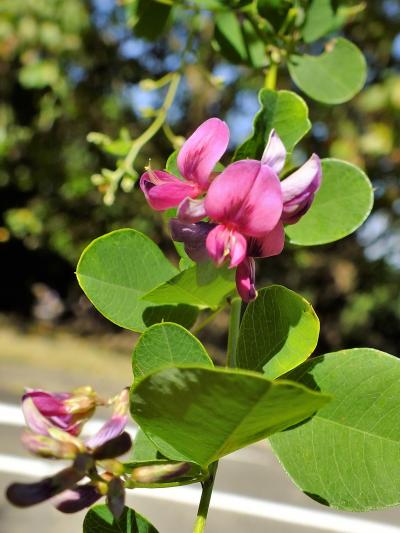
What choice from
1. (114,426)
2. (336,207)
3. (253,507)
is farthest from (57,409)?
(253,507)

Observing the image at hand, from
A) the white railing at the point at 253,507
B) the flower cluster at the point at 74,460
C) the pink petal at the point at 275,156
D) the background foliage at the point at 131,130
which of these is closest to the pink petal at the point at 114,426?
the flower cluster at the point at 74,460

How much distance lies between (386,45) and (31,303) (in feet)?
11.2

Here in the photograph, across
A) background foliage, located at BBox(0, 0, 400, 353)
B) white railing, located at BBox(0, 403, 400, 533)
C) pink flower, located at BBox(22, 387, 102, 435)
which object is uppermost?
pink flower, located at BBox(22, 387, 102, 435)

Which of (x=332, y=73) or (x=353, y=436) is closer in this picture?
(x=353, y=436)

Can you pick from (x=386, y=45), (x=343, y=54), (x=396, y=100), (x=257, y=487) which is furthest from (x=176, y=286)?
(x=257, y=487)

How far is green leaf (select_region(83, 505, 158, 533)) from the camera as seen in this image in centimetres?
30

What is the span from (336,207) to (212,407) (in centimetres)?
18

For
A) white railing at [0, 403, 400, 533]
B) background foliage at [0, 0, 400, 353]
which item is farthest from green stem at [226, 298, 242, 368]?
white railing at [0, 403, 400, 533]

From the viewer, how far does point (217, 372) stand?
19 cm

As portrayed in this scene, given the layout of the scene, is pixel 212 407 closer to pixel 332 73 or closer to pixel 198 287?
pixel 198 287

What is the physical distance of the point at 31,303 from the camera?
5.02m

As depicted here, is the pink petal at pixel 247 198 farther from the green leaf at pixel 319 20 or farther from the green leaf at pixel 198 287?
the green leaf at pixel 319 20

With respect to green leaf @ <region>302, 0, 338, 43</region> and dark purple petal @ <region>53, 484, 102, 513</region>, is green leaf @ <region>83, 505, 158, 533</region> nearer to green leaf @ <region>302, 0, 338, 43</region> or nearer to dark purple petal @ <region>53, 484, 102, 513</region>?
dark purple petal @ <region>53, 484, 102, 513</region>

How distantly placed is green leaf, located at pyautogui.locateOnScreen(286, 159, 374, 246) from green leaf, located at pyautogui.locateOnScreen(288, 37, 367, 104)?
12 cm
